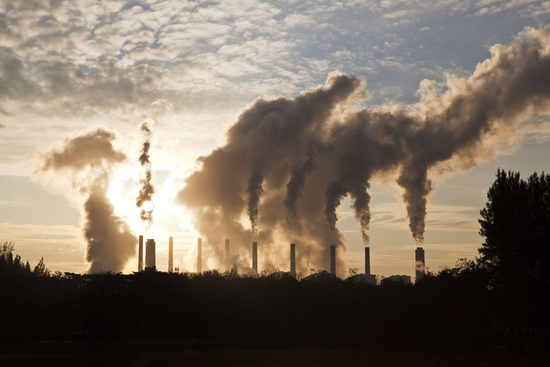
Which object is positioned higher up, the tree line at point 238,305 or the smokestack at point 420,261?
the smokestack at point 420,261

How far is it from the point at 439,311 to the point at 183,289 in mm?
52975

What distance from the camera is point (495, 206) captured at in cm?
8806

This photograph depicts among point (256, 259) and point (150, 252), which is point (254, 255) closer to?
point (256, 259)

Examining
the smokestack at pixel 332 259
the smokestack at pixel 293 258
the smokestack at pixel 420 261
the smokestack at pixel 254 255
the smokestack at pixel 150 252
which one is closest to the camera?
the smokestack at pixel 420 261

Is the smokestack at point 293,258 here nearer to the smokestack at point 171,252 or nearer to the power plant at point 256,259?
the power plant at point 256,259

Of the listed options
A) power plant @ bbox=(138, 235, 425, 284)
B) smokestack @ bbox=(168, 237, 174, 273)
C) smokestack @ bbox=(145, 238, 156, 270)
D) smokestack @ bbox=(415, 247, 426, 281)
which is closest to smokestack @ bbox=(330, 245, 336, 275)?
power plant @ bbox=(138, 235, 425, 284)

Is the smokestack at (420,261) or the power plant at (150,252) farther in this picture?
the power plant at (150,252)

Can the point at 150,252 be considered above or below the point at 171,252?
below

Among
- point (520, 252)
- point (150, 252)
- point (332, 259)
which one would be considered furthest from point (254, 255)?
point (520, 252)

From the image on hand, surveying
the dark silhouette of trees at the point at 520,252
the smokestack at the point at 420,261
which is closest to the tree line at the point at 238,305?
the smokestack at the point at 420,261

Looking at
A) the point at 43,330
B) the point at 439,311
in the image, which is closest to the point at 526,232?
the point at 439,311

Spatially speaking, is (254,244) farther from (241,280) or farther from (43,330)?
(43,330)

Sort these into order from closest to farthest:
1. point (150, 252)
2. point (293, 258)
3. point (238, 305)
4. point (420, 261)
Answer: point (238, 305) < point (420, 261) < point (293, 258) < point (150, 252)

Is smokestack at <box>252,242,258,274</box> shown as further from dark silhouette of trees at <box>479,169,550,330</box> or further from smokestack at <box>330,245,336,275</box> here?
dark silhouette of trees at <box>479,169,550,330</box>
